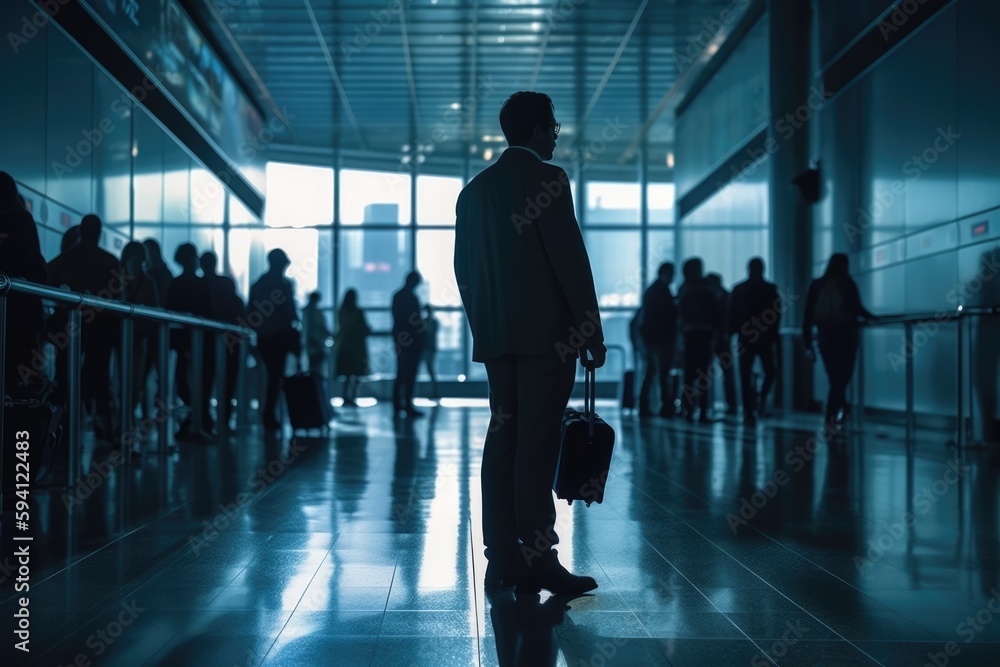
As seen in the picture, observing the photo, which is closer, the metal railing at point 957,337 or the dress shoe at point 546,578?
the dress shoe at point 546,578

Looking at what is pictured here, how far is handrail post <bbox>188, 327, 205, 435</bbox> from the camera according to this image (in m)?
7.74

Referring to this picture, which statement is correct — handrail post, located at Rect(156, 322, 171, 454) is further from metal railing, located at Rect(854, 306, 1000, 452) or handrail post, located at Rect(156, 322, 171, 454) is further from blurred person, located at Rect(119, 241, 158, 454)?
metal railing, located at Rect(854, 306, 1000, 452)

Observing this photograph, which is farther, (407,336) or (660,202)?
(660,202)

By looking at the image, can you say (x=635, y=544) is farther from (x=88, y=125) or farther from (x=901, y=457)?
(x=88, y=125)

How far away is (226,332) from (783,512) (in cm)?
547

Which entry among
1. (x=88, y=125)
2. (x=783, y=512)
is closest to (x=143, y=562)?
(x=783, y=512)

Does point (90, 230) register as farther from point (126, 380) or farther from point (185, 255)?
point (185, 255)

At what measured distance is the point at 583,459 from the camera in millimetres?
2949

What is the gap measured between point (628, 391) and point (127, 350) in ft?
24.3

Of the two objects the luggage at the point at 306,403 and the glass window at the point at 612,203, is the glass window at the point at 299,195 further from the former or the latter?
the luggage at the point at 306,403

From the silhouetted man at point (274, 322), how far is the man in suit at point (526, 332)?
20.6 feet

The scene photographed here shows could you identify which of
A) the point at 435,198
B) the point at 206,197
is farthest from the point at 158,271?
the point at 435,198

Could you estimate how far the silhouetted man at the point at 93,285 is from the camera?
6.67 m

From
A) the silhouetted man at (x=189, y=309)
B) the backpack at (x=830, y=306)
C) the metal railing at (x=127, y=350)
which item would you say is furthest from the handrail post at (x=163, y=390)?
the backpack at (x=830, y=306)
